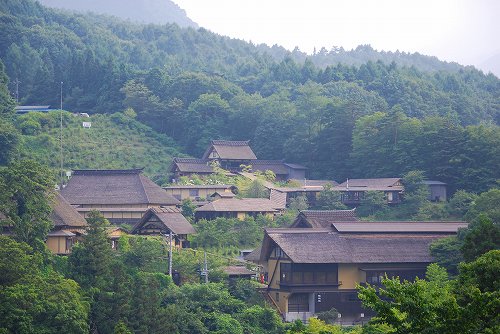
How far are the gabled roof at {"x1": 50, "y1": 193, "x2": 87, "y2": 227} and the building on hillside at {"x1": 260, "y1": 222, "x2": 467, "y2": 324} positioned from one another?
24.5ft

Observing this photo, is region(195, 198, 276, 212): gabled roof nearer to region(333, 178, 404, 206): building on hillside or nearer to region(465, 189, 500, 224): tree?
region(333, 178, 404, 206): building on hillside

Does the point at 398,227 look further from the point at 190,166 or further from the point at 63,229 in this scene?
the point at 190,166

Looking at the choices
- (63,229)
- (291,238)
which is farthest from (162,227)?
(291,238)

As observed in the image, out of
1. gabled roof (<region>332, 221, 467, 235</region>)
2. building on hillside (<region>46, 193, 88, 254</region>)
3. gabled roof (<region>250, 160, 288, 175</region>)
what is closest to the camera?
building on hillside (<region>46, 193, 88, 254</region>)

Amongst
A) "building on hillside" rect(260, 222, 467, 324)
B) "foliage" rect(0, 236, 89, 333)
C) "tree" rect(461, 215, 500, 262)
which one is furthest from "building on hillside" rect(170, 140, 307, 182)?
"tree" rect(461, 215, 500, 262)

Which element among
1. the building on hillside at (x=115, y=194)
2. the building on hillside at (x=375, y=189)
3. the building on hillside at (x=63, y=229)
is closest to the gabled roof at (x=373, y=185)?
the building on hillside at (x=375, y=189)

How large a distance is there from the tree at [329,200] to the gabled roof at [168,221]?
1024 centimetres

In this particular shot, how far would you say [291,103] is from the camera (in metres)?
69.3

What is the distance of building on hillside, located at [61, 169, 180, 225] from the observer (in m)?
45.8

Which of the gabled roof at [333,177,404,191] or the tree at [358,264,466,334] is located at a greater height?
the gabled roof at [333,177,404,191]

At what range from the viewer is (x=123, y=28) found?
126 meters

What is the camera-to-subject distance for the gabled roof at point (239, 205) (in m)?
47.5

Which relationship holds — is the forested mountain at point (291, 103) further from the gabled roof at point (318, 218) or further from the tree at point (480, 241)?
the tree at point (480, 241)

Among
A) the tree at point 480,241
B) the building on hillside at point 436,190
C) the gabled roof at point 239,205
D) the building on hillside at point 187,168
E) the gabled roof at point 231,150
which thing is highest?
the gabled roof at point 231,150
